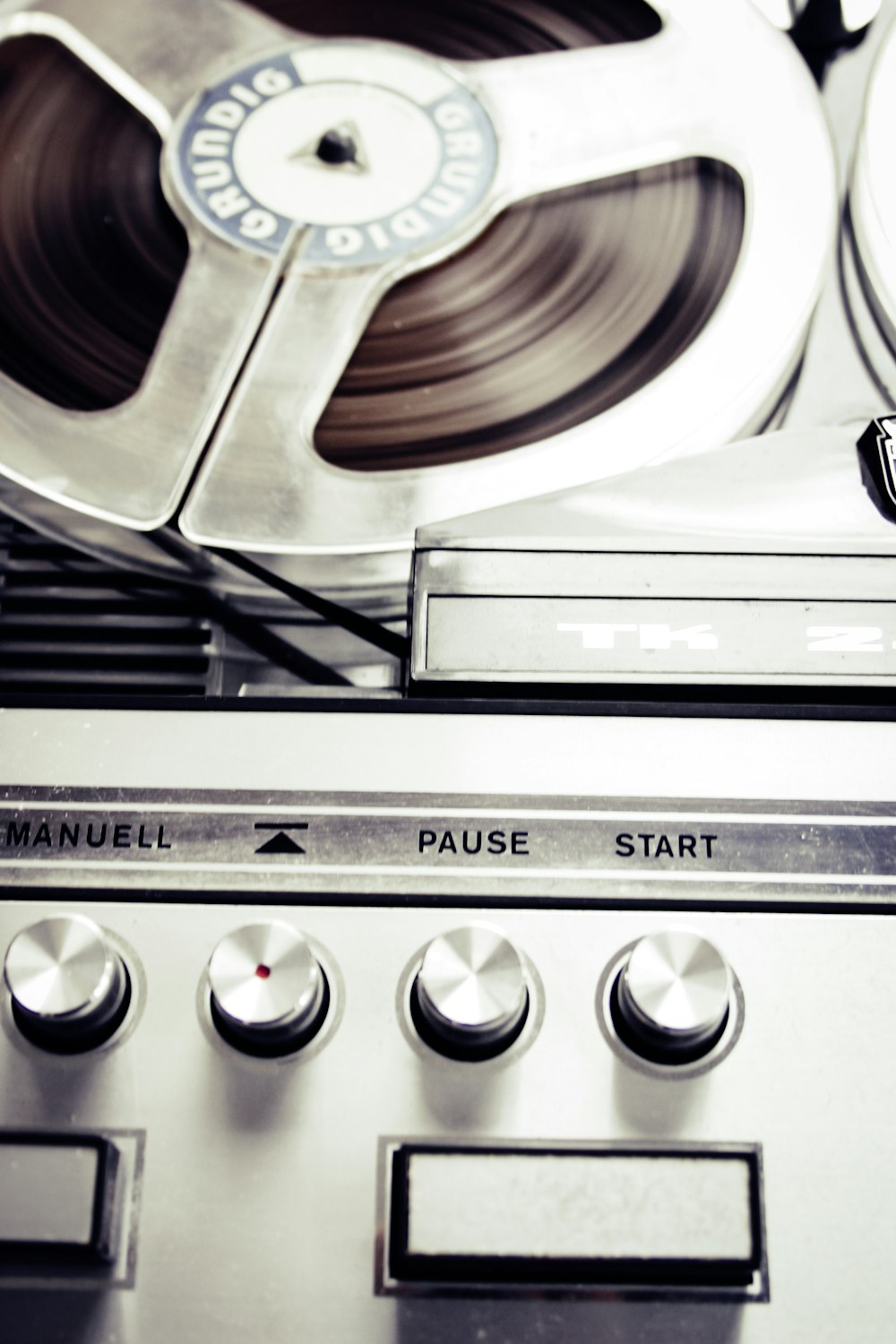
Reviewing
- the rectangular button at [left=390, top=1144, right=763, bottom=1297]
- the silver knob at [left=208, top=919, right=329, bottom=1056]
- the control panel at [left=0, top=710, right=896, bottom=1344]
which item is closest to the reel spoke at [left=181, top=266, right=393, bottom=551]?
the control panel at [left=0, top=710, right=896, bottom=1344]

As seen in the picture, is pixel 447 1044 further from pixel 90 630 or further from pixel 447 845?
pixel 90 630

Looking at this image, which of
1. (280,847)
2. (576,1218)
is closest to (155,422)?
(280,847)

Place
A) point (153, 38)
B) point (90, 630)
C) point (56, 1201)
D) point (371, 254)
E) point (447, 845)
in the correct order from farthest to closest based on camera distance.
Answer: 1. point (153, 38)
2. point (371, 254)
3. point (90, 630)
4. point (447, 845)
5. point (56, 1201)

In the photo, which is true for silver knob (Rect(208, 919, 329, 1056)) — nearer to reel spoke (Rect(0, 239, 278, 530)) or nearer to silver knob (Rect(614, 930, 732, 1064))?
silver knob (Rect(614, 930, 732, 1064))

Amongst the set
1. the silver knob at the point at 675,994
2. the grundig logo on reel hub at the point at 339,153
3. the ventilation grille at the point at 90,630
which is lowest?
the silver knob at the point at 675,994

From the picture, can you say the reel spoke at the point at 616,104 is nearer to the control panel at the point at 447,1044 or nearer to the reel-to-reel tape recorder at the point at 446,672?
the reel-to-reel tape recorder at the point at 446,672

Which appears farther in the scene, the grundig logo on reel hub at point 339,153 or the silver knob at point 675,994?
the grundig logo on reel hub at point 339,153

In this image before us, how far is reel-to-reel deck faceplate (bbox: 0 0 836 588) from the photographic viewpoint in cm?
88

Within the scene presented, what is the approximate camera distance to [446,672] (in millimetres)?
764

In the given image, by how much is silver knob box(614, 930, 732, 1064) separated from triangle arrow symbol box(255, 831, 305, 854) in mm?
202

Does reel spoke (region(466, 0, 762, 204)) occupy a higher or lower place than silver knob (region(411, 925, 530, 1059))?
higher

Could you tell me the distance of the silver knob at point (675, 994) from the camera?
1.98ft

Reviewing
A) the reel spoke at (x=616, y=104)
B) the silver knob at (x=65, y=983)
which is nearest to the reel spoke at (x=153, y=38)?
the reel spoke at (x=616, y=104)

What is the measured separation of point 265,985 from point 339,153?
722 millimetres
